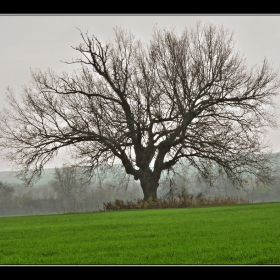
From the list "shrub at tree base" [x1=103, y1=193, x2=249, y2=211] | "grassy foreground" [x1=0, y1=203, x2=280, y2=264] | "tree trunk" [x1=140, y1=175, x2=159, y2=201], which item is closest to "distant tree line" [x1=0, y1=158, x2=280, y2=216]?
"shrub at tree base" [x1=103, y1=193, x2=249, y2=211]

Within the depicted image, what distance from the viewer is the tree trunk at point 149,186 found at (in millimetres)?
26625

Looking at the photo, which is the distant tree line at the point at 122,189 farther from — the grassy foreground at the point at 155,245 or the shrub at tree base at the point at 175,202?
the grassy foreground at the point at 155,245

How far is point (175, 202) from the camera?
24547mm

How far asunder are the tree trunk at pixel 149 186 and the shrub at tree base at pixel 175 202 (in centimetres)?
139

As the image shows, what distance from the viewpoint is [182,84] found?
24953 mm

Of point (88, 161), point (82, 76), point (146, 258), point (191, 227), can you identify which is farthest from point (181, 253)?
point (82, 76)

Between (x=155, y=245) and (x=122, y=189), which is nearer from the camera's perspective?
(x=155, y=245)

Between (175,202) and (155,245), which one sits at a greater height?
(175,202)

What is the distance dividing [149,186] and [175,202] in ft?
8.62

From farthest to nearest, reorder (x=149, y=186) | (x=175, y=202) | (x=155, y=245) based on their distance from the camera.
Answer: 1. (x=149, y=186)
2. (x=175, y=202)
3. (x=155, y=245)

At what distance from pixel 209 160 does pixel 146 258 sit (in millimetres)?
19146

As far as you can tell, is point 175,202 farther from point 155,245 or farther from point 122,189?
point 155,245

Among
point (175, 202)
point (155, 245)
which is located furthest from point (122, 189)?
point (155, 245)
